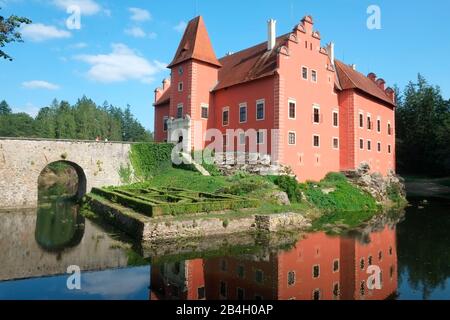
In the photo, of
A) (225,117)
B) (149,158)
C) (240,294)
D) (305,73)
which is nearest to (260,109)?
(225,117)

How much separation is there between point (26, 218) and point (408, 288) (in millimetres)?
19841

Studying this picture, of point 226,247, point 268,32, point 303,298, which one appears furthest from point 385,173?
point 303,298

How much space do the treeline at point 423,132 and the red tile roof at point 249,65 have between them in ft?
114

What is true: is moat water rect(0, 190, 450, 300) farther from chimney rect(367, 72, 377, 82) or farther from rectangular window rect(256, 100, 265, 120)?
chimney rect(367, 72, 377, 82)

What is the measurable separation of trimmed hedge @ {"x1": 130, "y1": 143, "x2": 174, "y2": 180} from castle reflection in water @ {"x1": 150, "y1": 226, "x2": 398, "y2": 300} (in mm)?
17866

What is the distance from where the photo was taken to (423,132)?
58.0 meters

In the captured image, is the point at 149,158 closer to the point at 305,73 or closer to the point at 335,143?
the point at 305,73

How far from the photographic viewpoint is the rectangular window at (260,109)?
91.3 ft

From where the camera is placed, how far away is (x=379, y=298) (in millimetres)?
9633

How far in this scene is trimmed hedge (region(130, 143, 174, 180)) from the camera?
2995cm

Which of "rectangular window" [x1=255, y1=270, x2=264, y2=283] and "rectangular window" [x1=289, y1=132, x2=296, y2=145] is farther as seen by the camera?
"rectangular window" [x1=289, y1=132, x2=296, y2=145]

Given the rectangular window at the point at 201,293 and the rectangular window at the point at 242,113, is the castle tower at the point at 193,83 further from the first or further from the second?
the rectangular window at the point at 201,293

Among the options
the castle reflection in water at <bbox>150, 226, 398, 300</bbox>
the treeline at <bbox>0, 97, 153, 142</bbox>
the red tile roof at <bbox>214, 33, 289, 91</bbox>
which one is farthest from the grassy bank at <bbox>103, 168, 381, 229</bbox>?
the treeline at <bbox>0, 97, 153, 142</bbox>
